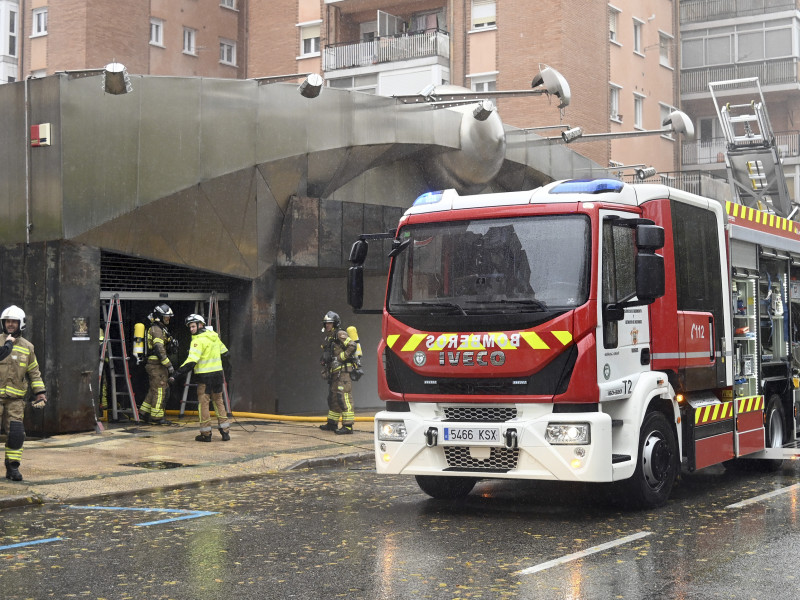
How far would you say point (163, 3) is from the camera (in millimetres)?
44188

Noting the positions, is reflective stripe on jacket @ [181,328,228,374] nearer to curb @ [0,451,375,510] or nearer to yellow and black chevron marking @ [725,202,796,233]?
curb @ [0,451,375,510]

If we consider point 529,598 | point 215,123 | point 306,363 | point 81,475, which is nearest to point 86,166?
point 215,123

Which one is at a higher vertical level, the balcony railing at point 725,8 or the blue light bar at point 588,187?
the balcony railing at point 725,8

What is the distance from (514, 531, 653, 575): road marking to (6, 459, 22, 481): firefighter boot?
250 inches

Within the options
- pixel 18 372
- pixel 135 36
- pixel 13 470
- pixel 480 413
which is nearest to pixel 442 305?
pixel 480 413

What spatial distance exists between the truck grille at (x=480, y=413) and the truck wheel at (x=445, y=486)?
932mm

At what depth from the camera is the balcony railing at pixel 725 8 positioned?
1740 inches

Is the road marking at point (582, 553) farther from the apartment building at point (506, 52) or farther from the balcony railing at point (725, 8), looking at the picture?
the balcony railing at point (725, 8)

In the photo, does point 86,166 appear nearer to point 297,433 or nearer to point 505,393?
point 297,433

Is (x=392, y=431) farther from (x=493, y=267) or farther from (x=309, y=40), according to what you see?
(x=309, y=40)

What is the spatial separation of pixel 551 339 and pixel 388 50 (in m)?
30.9

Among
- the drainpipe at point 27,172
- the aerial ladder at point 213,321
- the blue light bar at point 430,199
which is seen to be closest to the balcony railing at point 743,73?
the aerial ladder at point 213,321

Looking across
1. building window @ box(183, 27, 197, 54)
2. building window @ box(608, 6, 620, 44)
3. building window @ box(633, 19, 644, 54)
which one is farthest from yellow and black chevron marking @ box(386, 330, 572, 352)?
building window @ box(183, 27, 197, 54)

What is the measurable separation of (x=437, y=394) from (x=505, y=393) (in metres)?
0.61
